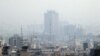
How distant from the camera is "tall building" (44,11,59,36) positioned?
3.26 m

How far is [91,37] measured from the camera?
3.32 metres

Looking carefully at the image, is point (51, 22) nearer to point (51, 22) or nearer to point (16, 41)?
point (51, 22)

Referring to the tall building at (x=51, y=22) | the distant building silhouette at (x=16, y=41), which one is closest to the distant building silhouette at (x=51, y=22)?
the tall building at (x=51, y=22)

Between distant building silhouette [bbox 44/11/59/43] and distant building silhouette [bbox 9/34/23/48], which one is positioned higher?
distant building silhouette [bbox 44/11/59/43]

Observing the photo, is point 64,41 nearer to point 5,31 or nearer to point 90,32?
point 90,32

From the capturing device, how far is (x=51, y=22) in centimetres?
325

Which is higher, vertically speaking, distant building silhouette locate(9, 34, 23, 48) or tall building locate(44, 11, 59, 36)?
tall building locate(44, 11, 59, 36)

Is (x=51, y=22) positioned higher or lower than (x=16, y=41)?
higher

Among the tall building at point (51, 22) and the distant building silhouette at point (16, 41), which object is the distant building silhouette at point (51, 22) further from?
the distant building silhouette at point (16, 41)

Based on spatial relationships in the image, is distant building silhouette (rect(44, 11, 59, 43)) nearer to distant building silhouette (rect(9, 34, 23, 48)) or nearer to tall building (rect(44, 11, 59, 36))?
tall building (rect(44, 11, 59, 36))

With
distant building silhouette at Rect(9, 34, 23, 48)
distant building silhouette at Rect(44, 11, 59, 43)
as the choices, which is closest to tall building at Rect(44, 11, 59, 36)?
distant building silhouette at Rect(44, 11, 59, 43)

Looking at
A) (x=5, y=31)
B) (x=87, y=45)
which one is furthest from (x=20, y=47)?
(x=87, y=45)

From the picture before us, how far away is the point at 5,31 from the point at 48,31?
0.62 meters

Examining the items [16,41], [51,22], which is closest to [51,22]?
[51,22]
